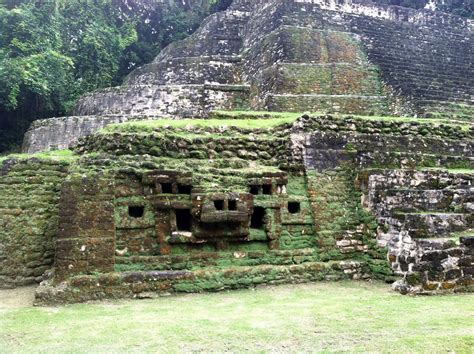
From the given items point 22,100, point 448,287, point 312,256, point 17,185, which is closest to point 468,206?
point 448,287

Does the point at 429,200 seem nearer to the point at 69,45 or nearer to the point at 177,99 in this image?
the point at 177,99

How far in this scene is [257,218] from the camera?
A: 330 inches

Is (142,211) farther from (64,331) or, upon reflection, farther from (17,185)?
(64,331)

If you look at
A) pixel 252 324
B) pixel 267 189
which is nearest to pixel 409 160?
pixel 267 189

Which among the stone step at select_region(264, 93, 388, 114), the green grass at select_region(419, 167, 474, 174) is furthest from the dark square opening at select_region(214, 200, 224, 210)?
the stone step at select_region(264, 93, 388, 114)

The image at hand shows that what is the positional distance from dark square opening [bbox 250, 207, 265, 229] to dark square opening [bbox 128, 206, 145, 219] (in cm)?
182

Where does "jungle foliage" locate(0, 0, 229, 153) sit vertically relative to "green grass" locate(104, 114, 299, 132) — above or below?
above

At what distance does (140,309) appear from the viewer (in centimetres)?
628

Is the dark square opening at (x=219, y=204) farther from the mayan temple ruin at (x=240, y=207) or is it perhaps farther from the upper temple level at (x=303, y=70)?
the upper temple level at (x=303, y=70)

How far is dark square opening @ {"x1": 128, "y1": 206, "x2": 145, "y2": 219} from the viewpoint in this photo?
7.69 metres

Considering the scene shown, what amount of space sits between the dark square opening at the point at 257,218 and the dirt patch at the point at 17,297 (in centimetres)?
353

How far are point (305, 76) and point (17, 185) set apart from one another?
1007 centimetres

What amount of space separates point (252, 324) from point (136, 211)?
324 centimetres

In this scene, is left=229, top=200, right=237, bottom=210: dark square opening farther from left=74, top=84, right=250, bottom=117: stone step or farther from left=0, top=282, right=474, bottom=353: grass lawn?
left=74, top=84, right=250, bottom=117: stone step
